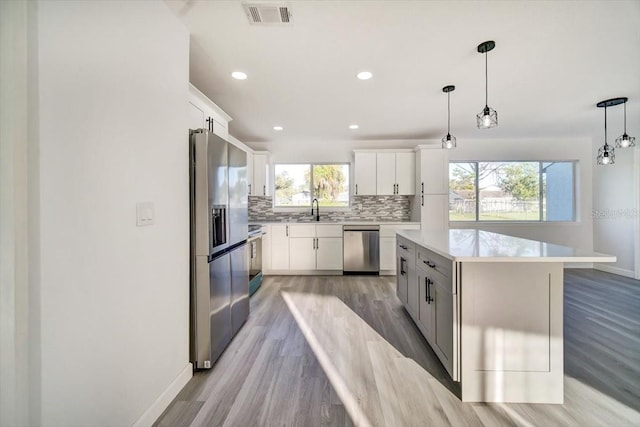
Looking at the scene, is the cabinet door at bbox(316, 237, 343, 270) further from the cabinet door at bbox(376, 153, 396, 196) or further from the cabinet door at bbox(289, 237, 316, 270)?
the cabinet door at bbox(376, 153, 396, 196)

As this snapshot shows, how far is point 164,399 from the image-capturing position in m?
1.55

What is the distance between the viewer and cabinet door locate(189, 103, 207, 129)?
7.33 feet

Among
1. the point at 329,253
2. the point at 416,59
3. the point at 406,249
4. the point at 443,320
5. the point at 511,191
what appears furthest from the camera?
the point at 511,191

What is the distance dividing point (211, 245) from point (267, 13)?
5.24ft

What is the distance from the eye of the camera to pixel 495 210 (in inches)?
197

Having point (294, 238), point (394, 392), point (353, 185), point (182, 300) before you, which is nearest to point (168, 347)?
point (182, 300)

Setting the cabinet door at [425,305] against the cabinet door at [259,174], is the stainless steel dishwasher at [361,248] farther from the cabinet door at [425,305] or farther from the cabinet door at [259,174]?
the cabinet door at [425,305]

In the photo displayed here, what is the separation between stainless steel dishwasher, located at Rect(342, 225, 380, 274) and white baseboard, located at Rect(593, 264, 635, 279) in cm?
397

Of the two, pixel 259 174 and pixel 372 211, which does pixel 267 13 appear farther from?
pixel 372 211

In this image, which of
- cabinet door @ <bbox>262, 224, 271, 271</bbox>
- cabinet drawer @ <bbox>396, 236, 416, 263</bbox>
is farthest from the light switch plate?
cabinet door @ <bbox>262, 224, 271, 271</bbox>

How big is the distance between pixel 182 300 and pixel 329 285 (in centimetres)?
252

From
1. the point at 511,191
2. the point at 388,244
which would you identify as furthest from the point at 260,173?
the point at 511,191

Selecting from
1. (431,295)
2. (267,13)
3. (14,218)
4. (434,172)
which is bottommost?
(431,295)

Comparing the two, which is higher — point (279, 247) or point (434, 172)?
point (434, 172)
